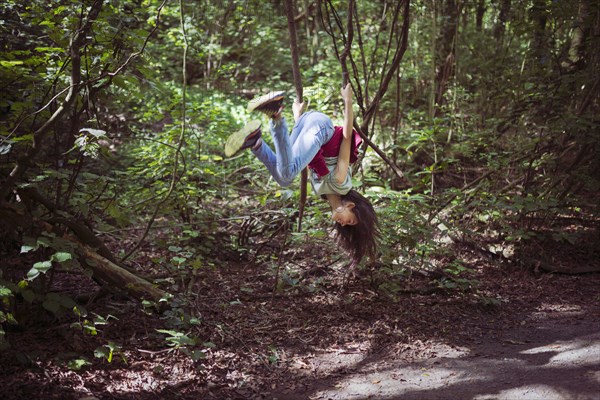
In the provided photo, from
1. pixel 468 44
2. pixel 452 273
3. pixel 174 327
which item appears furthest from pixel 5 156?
pixel 468 44

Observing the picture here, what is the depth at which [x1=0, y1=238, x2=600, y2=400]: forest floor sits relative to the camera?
3691 millimetres

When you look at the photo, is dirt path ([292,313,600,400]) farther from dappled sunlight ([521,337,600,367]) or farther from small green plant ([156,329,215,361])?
small green plant ([156,329,215,361])

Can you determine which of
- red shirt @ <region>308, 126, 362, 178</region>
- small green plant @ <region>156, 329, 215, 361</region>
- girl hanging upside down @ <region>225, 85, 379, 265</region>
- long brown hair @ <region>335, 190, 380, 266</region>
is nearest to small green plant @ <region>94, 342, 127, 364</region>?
small green plant @ <region>156, 329, 215, 361</region>

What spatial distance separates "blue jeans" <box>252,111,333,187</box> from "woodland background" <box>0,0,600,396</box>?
51cm

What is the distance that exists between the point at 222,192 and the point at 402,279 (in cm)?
272

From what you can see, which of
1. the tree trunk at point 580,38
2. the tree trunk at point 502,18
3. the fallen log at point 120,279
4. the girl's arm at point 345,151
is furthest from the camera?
the tree trunk at point 502,18

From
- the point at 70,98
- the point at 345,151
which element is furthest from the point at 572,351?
the point at 70,98

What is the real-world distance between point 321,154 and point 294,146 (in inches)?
13.6

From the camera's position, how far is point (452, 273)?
238 inches

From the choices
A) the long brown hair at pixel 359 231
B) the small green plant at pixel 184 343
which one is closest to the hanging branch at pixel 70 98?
the small green plant at pixel 184 343

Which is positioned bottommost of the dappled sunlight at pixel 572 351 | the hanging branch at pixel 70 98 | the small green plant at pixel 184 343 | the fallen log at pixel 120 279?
the dappled sunlight at pixel 572 351

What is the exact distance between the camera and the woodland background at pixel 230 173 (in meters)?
4.20

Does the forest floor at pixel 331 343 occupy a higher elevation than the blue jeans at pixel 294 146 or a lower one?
lower

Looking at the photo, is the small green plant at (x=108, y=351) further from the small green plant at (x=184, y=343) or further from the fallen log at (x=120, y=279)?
the fallen log at (x=120, y=279)
